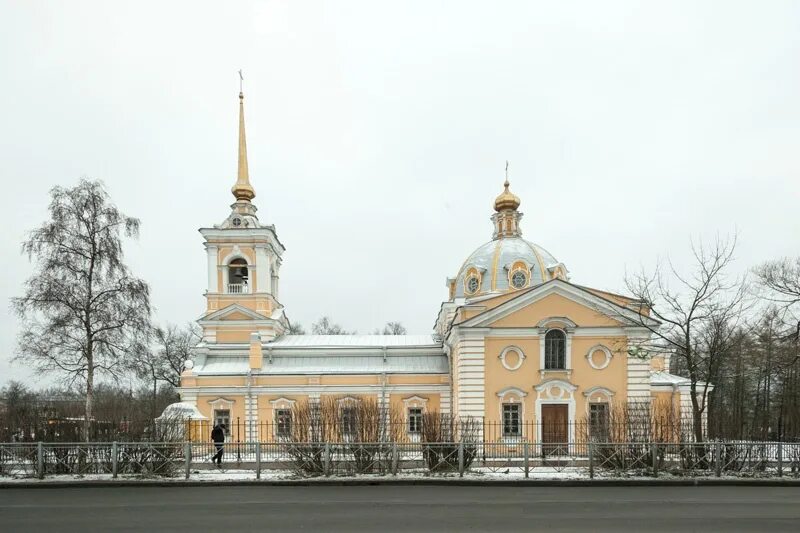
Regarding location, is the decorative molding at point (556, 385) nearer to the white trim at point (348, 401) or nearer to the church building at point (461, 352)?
the church building at point (461, 352)

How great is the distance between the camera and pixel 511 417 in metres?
25.2

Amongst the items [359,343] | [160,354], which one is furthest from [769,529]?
[160,354]

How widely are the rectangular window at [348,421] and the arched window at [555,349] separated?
34.1 ft

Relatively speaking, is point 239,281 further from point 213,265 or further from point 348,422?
point 348,422

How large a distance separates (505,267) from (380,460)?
1807 cm

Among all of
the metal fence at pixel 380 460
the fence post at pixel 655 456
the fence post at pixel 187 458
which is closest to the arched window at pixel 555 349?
the metal fence at pixel 380 460

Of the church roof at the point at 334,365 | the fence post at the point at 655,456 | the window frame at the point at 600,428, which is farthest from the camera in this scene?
the church roof at the point at 334,365

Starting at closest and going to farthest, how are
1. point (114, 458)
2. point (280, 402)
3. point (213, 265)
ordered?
point (114, 458)
point (280, 402)
point (213, 265)

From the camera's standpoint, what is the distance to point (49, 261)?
68.7 feet

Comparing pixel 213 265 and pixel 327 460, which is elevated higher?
pixel 213 265

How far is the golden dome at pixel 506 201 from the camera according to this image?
36.3 meters

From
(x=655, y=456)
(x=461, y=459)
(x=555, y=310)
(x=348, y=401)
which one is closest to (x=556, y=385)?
(x=555, y=310)

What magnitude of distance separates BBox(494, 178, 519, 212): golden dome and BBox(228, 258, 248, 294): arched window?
15229mm

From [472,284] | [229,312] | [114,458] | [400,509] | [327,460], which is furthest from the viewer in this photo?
[229,312]
